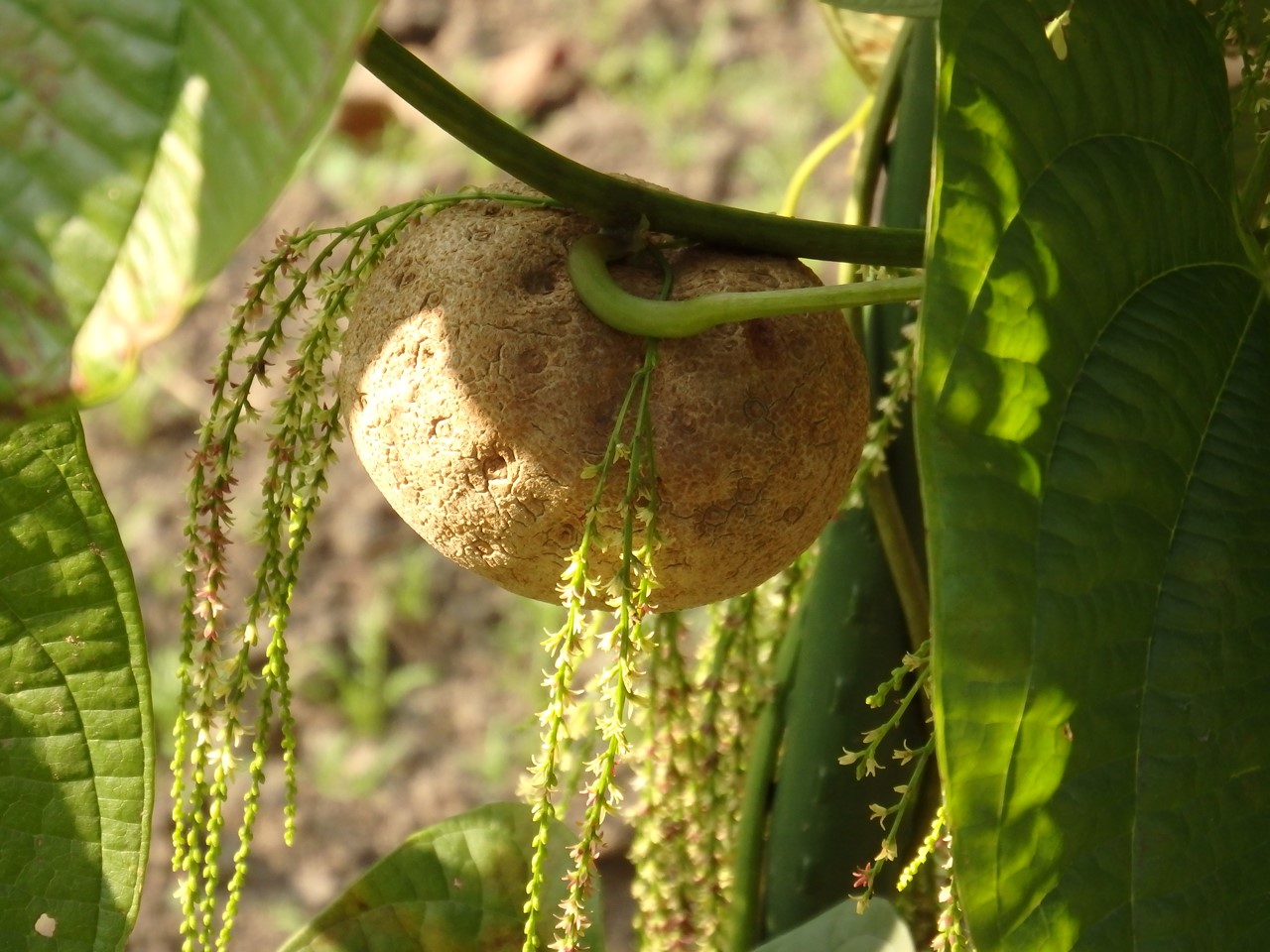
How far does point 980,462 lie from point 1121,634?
9 centimetres

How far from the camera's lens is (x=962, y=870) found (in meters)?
0.40

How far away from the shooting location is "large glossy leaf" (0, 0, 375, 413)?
302 millimetres

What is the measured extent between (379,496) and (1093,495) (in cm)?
184

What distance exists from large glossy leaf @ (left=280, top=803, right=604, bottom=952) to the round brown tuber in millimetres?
221

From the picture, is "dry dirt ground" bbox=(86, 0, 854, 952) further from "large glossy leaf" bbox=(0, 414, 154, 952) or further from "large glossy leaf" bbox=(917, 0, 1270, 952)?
"large glossy leaf" bbox=(917, 0, 1270, 952)

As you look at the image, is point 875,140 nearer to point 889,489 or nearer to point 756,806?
point 889,489

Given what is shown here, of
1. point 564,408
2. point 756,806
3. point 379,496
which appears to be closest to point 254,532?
point 564,408

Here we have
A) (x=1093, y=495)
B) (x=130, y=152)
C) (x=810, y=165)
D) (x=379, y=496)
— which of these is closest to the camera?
(x=130, y=152)

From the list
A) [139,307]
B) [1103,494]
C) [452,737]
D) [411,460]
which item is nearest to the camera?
[139,307]

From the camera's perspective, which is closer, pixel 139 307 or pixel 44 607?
pixel 139 307

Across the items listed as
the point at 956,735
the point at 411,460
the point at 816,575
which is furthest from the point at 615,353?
the point at 816,575

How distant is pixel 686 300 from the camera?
0.50m

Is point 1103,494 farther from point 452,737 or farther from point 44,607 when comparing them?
point 452,737

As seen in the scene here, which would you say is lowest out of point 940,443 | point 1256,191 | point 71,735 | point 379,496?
point 71,735
